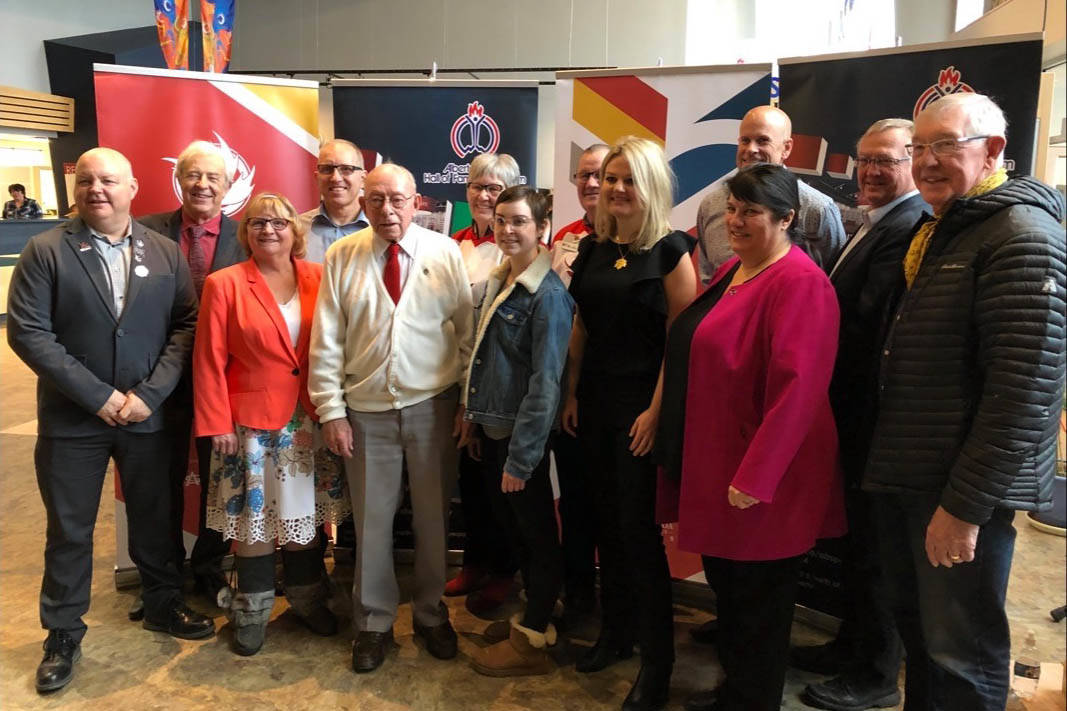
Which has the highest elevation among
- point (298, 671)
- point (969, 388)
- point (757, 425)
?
point (969, 388)

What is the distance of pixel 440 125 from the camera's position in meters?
3.67

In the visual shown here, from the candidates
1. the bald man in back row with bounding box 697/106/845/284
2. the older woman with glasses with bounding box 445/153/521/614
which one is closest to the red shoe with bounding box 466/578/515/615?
the older woman with glasses with bounding box 445/153/521/614

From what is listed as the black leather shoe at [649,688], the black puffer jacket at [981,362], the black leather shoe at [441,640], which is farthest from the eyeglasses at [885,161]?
the black leather shoe at [441,640]

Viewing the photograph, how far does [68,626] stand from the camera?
2557mm

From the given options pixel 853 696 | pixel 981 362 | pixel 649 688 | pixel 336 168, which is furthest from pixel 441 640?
pixel 981 362

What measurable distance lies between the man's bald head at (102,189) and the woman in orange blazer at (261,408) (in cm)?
36

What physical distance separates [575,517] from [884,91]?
195 centimetres

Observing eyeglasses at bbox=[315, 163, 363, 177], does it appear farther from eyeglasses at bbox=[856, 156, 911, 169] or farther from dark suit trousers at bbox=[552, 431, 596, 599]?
eyeglasses at bbox=[856, 156, 911, 169]

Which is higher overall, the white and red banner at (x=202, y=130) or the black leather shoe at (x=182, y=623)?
the white and red banner at (x=202, y=130)

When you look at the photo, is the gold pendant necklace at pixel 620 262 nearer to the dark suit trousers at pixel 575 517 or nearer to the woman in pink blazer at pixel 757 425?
the woman in pink blazer at pixel 757 425

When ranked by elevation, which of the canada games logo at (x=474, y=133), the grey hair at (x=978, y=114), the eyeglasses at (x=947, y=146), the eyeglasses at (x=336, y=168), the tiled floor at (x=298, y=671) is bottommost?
the tiled floor at (x=298, y=671)

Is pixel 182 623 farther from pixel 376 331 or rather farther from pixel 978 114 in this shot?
pixel 978 114

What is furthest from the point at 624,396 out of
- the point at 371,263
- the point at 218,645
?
the point at 218,645

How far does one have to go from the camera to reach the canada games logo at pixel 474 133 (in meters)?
3.64
